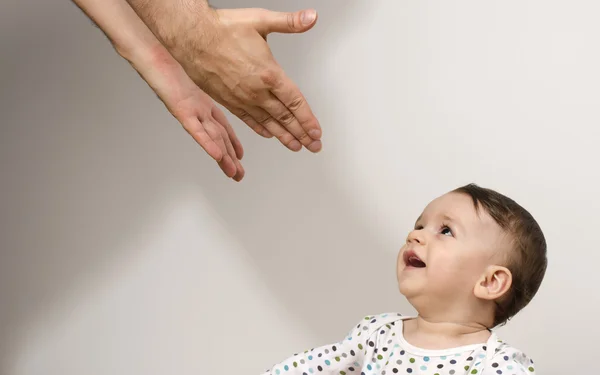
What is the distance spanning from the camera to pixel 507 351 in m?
1.34

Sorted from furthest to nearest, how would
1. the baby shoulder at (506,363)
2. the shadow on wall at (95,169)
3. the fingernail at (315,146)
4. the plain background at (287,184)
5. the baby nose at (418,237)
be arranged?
the shadow on wall at (95,169), the plain background at (287,184), the fingernail at (315,146), the baby nose at (418,237), the baby shoulder at (506,363)

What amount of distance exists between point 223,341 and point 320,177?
1.65ft

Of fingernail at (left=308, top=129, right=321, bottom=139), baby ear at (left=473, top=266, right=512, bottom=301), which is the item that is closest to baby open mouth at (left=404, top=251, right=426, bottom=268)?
baby ear at (left=473, top=266, right=512, bottom=301)

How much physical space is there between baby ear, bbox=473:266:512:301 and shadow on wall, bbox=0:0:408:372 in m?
0.81

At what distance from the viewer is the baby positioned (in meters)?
1.37

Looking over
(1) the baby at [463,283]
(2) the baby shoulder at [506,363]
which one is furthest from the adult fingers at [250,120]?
(2) the baby shoulder at [506,363]

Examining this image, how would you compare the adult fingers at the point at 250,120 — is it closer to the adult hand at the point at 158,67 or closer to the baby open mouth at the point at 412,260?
the adult hand at the point at 158,67

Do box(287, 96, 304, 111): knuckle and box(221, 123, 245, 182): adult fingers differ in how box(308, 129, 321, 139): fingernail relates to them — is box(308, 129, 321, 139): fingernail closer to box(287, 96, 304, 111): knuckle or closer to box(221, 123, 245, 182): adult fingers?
box(287, 96, 304, 111): knuckle

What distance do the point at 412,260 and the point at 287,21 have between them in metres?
0.55

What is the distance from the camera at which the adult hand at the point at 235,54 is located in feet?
5.56

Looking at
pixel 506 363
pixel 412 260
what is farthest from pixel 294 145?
pixel 506 363

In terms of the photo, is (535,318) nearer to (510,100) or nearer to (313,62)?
(510,100)

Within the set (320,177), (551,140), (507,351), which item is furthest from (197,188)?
(507,351)

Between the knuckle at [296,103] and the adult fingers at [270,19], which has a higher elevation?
the adult fingers at [270,19]
